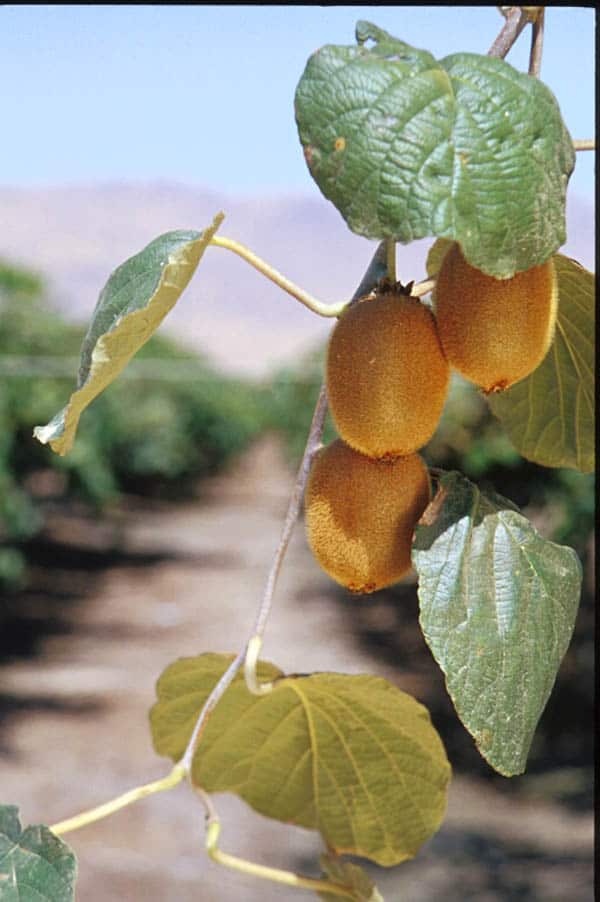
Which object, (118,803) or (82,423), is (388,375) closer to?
(118,803)

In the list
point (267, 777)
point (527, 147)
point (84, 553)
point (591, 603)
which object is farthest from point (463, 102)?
point (84, 553)

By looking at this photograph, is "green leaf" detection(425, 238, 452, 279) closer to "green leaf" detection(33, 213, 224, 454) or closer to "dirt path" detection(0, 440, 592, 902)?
"green leaf" detection(33, 213, 224, 454)

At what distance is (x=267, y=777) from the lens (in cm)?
69

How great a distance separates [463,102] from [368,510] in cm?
16

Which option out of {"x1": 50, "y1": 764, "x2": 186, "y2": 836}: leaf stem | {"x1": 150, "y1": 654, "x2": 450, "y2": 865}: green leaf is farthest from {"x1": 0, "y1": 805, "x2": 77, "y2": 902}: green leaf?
{"x1": 150, "y1": 654, "x2": 450, "y2": 865}: green leaf

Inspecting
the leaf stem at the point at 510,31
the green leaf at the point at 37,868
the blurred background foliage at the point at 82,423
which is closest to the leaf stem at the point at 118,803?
the green leaf at the point at 37,868

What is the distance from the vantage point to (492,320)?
0.44m

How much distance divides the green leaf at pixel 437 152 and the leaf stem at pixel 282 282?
0.32 feet

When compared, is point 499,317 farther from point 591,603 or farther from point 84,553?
point 84,553

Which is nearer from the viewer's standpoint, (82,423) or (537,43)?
(537,43)

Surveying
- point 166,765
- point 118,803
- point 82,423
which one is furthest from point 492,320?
point 82,423

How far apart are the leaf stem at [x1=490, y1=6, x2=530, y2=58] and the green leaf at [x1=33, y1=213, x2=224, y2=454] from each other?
0.48ft

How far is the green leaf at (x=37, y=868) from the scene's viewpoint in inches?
19.6

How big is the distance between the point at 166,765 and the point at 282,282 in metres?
3.82
